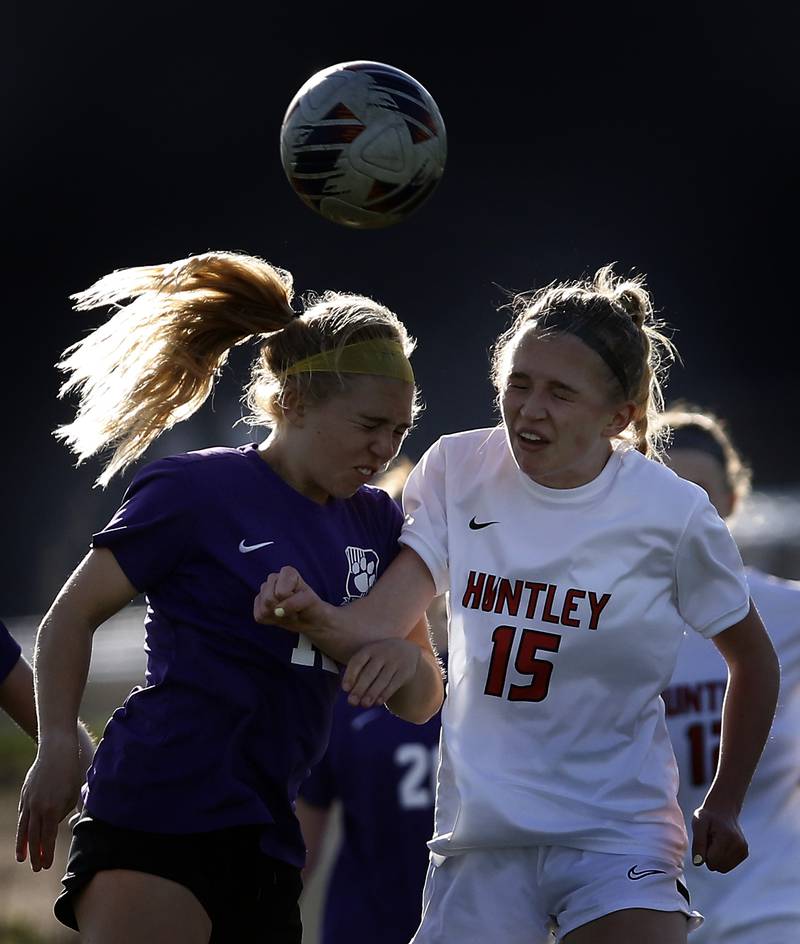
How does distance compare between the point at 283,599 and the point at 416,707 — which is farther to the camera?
the point at 416,707

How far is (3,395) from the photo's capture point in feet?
57.3

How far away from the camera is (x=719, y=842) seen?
3.05 m

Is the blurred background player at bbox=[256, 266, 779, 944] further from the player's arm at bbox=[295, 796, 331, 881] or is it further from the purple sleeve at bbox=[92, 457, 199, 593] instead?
the player's arm at bbox=[295, 796, 331, 881]

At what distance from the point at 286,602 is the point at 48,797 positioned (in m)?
0.59

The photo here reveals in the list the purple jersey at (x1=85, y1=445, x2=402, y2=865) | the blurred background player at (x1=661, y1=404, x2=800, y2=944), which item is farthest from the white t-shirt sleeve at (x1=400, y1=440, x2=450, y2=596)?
the blurred background player at (x1=661, y1=404, x2=800, y2=944)

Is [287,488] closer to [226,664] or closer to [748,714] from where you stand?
[226,664]

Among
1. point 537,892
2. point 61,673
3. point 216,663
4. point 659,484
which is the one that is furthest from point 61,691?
point 659,484

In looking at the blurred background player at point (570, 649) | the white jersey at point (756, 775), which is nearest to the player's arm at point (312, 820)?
the blurred background player at point (570, 649)

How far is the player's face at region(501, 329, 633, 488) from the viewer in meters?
3.06

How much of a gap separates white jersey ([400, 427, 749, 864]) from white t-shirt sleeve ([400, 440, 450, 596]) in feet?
0.24

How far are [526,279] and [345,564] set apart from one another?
13.0 metres

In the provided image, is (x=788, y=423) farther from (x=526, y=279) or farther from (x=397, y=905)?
(x=397, y=905)

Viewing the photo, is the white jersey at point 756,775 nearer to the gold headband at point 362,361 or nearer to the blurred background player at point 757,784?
the blurred background player at point 757,784

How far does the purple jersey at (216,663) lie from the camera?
2920 mm
